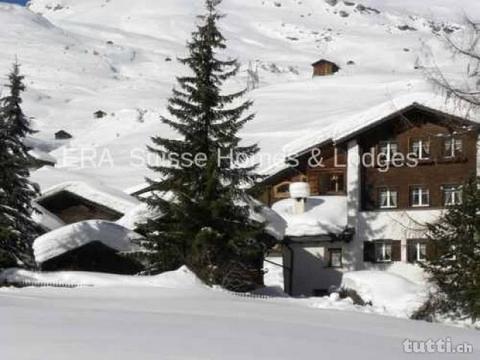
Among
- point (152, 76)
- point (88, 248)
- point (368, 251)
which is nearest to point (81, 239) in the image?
point (88, 248)

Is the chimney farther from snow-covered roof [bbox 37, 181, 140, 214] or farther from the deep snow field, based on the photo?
snow-covered roof [bbox 37, 181, 140, 214]

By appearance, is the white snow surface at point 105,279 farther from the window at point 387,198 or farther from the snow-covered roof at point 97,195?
the window at point 387,198

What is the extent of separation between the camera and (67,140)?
8681cm

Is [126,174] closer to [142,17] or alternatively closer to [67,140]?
[67,140]

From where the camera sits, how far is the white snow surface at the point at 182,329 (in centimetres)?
849

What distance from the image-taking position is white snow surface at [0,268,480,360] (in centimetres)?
849

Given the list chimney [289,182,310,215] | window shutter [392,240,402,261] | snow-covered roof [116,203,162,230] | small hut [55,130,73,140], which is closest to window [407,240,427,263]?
window shutter [392,240,402,261]

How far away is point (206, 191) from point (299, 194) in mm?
13115

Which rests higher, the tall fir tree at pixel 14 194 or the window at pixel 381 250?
the tall fir tree at pixel 14 194

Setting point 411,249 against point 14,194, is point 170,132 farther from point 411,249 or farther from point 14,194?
point 14,194

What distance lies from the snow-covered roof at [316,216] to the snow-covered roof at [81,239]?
972cm

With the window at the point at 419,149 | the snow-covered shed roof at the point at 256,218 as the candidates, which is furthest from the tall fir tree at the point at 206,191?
the window at the point at 419,149

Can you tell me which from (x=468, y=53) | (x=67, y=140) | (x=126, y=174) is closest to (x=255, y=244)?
(x=468, y=53)

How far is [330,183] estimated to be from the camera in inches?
1619
